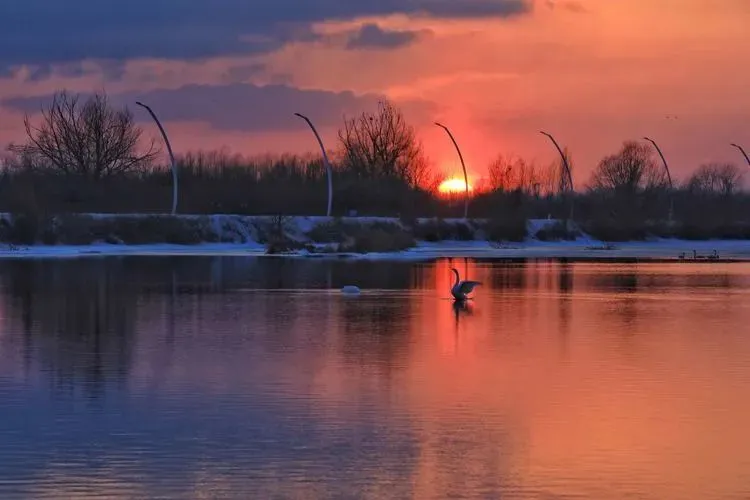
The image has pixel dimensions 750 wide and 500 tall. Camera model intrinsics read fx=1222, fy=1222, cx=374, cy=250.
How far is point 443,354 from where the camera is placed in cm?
2002

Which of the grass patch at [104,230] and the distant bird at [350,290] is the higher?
the grass patch at [104,230]

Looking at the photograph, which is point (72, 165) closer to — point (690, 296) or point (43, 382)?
point (690, 296)

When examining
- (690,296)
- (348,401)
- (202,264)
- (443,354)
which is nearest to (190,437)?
(348,401)

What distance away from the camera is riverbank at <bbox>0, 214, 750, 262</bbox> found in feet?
221

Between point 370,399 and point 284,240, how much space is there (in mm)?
57595

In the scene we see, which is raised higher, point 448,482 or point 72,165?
point 72,165

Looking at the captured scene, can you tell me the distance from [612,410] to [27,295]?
806 inches

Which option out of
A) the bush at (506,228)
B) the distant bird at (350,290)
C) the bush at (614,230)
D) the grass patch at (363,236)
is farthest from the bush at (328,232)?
the distant bird at (350,290)

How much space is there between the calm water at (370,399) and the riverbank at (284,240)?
1421 inches

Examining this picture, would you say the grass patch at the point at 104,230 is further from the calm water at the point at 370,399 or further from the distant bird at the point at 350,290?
the calm water at the point at 370,399

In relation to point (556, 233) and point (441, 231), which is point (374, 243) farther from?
point (556, 233)

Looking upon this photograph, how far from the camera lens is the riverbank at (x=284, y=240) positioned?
6744 centimetres

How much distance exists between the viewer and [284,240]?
72562mm

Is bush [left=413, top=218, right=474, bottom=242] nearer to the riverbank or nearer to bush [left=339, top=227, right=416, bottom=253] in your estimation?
the riverbank
